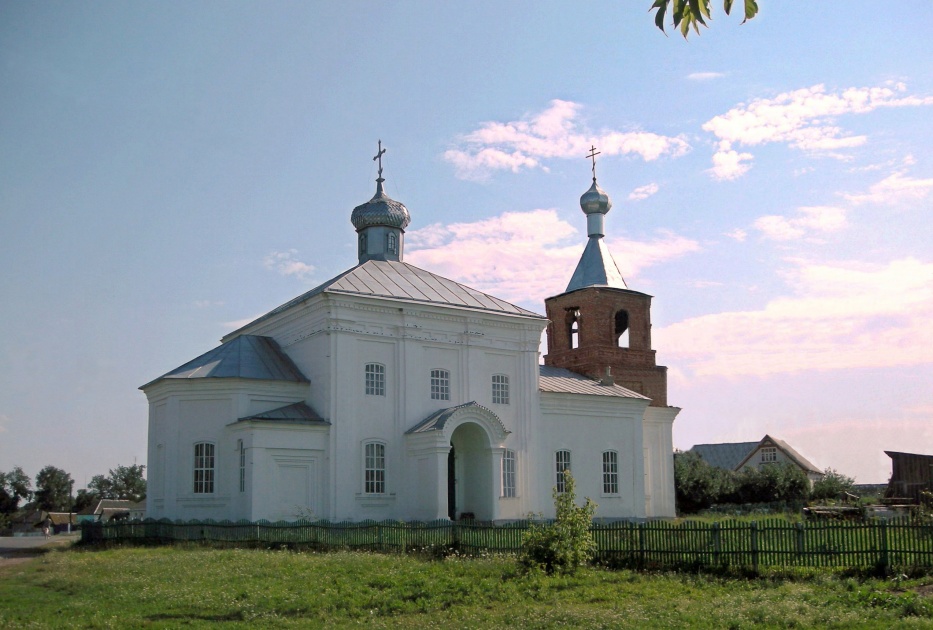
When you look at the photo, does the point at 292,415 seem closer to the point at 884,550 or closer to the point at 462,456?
the point at 462,456

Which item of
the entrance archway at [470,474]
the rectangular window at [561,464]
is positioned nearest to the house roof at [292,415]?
the entrance archway at [470,474]

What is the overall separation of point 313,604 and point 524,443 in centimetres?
1665

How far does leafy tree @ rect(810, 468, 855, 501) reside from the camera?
41.5 metres

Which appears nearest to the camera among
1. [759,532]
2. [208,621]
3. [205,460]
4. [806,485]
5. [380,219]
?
[208,621]

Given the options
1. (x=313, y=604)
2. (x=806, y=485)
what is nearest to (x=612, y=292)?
(x=806, y=485)

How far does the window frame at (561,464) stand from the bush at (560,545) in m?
14.1

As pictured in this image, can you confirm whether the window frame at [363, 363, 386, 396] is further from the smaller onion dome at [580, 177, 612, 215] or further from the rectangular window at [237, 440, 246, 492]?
the smaller onion dome at [580, 177, 612, 215]

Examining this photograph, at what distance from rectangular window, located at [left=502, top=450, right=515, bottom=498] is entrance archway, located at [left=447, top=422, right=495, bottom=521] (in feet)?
3.25

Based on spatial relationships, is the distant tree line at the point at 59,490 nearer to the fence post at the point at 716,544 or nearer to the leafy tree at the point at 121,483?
the leafy tree at the point at 121,483

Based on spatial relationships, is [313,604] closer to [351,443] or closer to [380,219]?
[351,443]

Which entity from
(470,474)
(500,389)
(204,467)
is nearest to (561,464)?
(500,389)

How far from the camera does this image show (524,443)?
29453 millimetres

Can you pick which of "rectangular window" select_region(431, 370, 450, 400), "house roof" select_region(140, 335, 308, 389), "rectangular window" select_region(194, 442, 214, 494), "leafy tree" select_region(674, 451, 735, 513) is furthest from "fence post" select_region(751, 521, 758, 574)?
"leafy tree" select_region(674, 451, 735, 513)

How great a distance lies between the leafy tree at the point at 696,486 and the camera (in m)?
39.8
